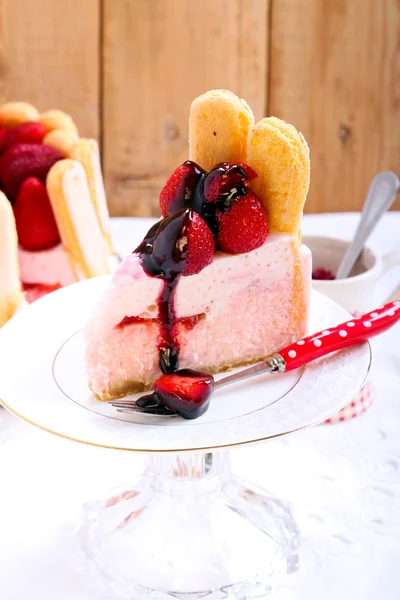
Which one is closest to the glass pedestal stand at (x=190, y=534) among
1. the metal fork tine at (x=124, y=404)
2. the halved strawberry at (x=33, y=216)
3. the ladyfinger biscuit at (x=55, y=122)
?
the metal fork tine at (x=124, y=404)

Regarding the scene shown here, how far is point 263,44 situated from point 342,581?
1.62m

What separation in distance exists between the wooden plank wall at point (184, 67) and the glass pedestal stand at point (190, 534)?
4.39 feet

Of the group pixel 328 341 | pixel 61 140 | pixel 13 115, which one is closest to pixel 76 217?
pixel 61 140

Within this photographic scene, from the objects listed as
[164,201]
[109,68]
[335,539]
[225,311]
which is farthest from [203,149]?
[109,68]

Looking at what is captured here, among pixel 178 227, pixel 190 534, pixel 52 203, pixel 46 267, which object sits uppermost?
pixel 178 227

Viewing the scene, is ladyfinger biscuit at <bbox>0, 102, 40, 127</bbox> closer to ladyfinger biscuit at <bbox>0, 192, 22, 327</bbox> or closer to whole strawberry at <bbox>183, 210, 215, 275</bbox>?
ladyfinger biscuit at <bbox>0, 192, 22, 327</bbox>

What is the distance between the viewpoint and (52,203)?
140 cm

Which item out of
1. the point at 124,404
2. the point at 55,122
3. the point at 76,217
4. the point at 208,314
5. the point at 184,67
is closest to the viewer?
the point at 124,404

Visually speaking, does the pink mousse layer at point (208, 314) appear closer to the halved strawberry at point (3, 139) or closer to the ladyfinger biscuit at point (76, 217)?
the ladyfinger biscuit at point (76, 217)

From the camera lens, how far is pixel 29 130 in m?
1.50

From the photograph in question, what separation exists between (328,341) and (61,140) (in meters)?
0.69

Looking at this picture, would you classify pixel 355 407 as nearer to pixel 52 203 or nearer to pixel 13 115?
pixel 52 203

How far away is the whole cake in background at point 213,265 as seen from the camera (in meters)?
0.98

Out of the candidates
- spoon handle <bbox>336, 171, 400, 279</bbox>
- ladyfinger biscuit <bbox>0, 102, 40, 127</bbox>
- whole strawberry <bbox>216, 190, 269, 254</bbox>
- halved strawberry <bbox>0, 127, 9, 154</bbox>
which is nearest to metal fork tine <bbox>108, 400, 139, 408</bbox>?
whole strawberry <bbox>216, 190, 269, 254</bbox>
